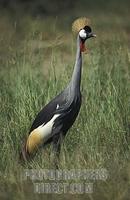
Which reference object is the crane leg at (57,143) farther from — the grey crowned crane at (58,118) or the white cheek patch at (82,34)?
the white cheek patch at (82,34)

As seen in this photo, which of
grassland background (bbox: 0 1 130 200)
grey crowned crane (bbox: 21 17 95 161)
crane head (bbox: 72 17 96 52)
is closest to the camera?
grassland background (bbox: 0 1 130 200)

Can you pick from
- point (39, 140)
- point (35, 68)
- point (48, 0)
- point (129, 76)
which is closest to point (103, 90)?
point (129, 76)

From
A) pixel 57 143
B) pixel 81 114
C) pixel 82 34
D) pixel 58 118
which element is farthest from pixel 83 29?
pixel 81 114

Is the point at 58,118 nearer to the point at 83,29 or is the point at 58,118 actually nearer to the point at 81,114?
the point at 83,29

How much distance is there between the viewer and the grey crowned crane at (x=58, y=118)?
5301 mm

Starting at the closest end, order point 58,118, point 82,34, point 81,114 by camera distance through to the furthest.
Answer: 1. point 58,118
2. point 82,34
3. point 81,114

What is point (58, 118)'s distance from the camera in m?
5.33

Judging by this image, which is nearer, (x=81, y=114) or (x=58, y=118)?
(x=58, y=118)

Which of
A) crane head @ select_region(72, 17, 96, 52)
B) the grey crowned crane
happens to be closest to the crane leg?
the grey crowned crane

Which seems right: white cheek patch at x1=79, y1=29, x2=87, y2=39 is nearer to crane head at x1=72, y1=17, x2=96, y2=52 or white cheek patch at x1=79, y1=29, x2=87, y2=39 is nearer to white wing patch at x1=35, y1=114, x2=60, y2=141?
crane head at x1=72, y1=17, x2=96, y2=52

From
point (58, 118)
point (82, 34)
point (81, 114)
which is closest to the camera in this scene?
point (58, 118)

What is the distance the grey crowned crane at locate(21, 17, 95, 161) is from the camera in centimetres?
530

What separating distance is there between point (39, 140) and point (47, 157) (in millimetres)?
163

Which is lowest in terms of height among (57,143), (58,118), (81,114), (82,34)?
(57,143)
